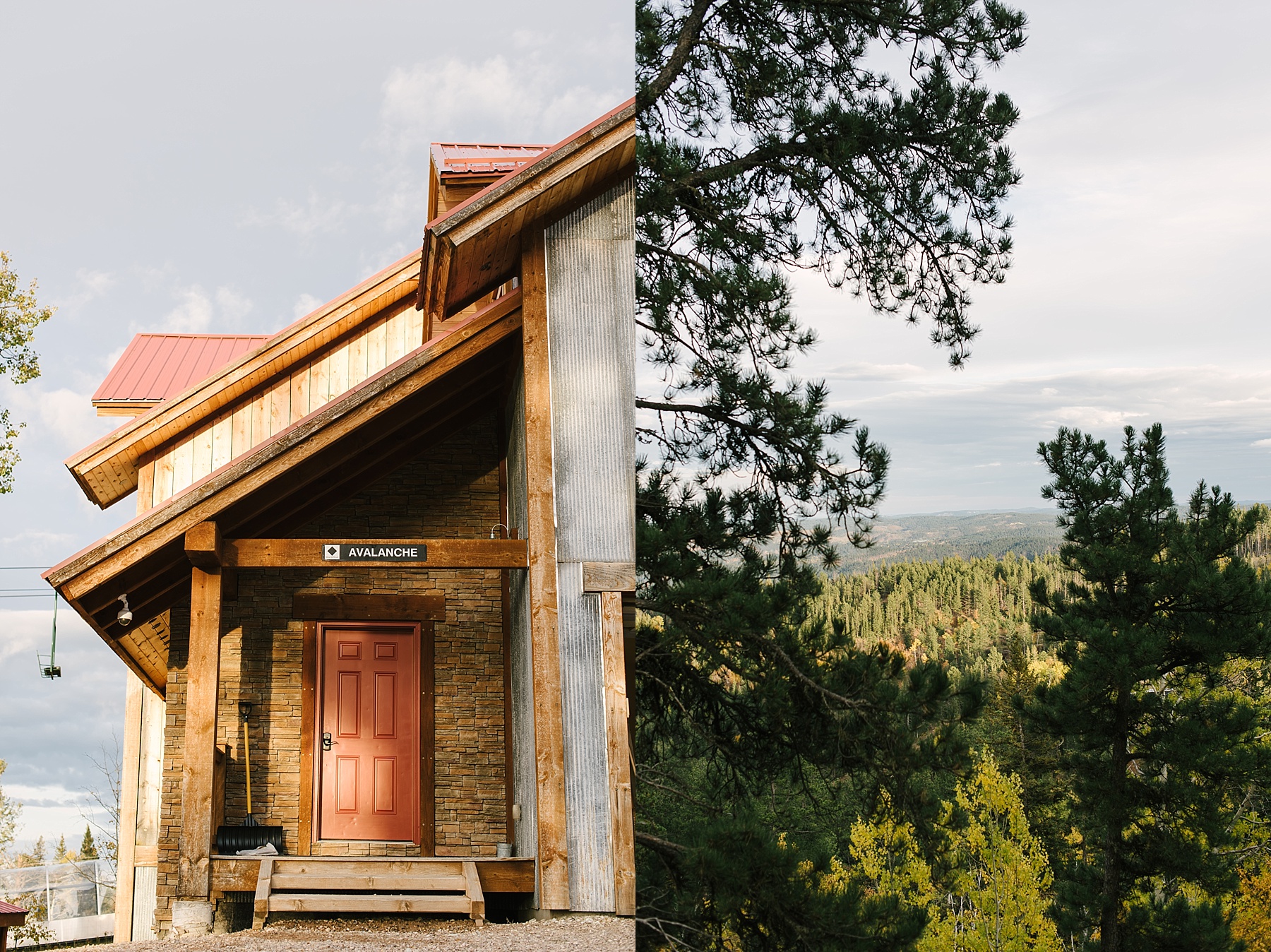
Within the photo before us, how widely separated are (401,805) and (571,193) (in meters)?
3.78

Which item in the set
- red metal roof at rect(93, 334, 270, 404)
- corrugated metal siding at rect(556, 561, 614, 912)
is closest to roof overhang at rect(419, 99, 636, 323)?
corrugated metal siding at rect(556, 561, 614, 912)

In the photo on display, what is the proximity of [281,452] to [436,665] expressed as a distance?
6.34 feet

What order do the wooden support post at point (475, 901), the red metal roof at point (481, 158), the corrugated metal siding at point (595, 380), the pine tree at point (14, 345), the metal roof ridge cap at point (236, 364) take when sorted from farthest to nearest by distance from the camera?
the pine tree at point (14, 345) → the metal roof ridge cap at point (236, 364) → the red metal roof at point (481, 158) → the wooden support post at point (475, 901) → the corrugated metal siding at point (595, 380)

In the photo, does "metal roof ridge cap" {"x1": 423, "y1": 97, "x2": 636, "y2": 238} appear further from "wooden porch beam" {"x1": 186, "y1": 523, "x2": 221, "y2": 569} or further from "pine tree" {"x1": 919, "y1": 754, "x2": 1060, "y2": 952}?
"pine tree" {"x1": 919, "y1": 754, "x2": 1060, "y2": 952}

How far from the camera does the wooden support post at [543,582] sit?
3.46 m

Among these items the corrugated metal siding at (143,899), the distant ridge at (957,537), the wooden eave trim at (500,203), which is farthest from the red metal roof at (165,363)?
the distant ridge at (957,537)

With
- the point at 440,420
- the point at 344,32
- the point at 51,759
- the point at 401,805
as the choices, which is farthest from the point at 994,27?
the point at 344,32

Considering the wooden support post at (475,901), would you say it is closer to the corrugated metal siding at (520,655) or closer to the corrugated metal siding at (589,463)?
the corrugated metal siding at (520,655)

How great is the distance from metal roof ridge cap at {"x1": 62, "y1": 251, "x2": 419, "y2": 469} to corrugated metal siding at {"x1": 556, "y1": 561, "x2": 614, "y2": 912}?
302 centimetres

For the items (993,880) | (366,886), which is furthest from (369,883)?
(993,880)

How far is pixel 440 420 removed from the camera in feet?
18.4

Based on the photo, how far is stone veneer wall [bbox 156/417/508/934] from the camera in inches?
223

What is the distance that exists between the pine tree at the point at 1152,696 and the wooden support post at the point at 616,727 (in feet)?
5.65

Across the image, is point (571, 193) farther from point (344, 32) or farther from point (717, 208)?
point (344, 32)
